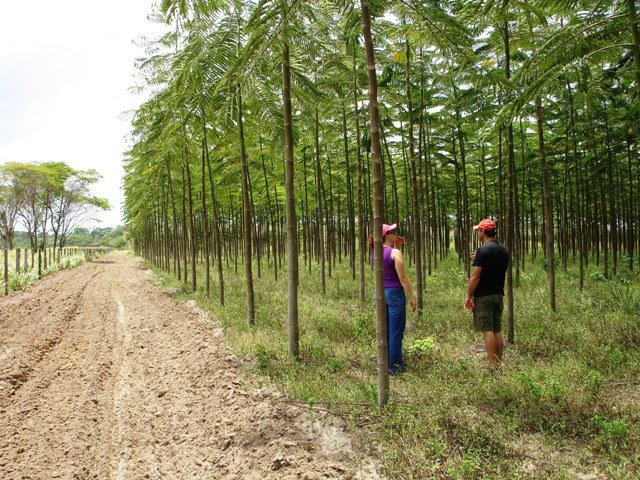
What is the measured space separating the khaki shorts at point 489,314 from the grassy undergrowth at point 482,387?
1.84ft

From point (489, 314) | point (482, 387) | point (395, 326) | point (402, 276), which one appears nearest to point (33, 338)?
point (395, 326)

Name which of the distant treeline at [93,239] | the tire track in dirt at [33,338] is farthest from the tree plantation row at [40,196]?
the distant treeline at [93,239]

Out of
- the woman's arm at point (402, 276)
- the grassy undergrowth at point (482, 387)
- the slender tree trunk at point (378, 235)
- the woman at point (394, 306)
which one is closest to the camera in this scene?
the grassy undergrowth at point (482, 387)

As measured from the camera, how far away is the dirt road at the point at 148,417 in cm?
365

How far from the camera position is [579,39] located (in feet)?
18.0

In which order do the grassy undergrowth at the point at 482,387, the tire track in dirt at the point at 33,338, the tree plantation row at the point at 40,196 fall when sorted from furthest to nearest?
the tree plantation row at the point at 40,196
the tire track in dirt at the point at 33,338
the grassy undergrowth at the point at 482,387

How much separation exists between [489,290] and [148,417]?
16.4 feet

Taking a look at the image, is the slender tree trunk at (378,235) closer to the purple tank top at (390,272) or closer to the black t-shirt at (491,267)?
the purple tank top at (390,272)

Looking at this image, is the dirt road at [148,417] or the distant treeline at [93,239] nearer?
the dirt road at [148,417]

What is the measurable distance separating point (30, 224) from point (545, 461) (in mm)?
44543

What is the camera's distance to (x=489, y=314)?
5418 mm

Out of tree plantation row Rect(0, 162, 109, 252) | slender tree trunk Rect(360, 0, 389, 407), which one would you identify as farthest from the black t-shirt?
tree plantation row Rect(0, 162, 109, 252)

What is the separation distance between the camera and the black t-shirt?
17.8 ft

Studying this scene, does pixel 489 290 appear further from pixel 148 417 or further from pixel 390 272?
pixel 148 417
